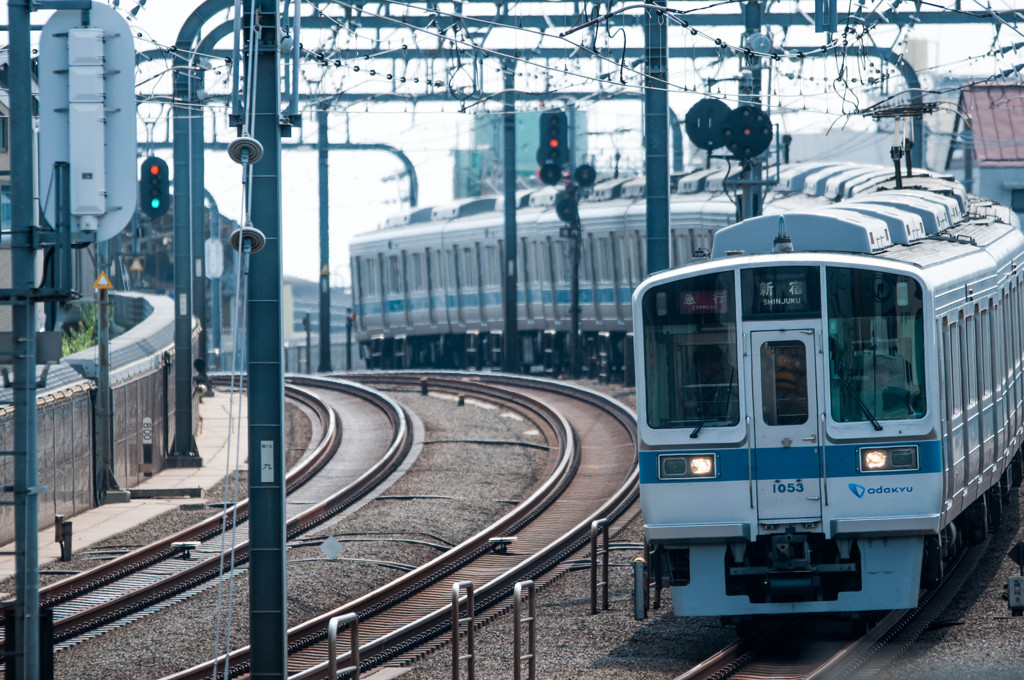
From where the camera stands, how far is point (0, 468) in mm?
16781

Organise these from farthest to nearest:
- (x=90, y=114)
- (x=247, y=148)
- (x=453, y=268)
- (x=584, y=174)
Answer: (x=453, y=268)
(x=584, y=174)
(x=247, y=148)
(x=90, y=114)

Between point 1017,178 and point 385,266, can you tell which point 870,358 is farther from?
point 1017,178

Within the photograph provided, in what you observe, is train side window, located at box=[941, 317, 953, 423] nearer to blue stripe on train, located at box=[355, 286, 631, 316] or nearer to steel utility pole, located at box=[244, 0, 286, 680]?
steel utility pole, located at box=[244, 0, 286, 680]

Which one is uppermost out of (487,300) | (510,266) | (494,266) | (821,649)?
(494,266)

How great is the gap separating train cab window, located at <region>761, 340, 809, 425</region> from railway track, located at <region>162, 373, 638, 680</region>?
335 centimetres

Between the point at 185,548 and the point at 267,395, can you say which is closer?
the point at 267,395

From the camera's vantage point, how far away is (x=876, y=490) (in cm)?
1047

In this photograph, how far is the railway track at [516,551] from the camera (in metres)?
11.9

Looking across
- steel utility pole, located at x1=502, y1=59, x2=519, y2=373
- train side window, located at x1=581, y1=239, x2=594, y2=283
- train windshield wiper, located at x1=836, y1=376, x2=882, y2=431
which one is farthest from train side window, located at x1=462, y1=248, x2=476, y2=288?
train windshield wiper, located at x1=836, y1=376, x2=882, y2=431

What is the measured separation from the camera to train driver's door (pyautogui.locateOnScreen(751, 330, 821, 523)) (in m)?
10.5

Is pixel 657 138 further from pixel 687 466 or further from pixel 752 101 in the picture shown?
pixel 687 466

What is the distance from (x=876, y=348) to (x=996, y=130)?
39731 millimetres

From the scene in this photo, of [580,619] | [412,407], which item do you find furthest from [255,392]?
[412,407]

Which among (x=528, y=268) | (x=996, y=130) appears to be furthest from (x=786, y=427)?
(x=996, y=130)
